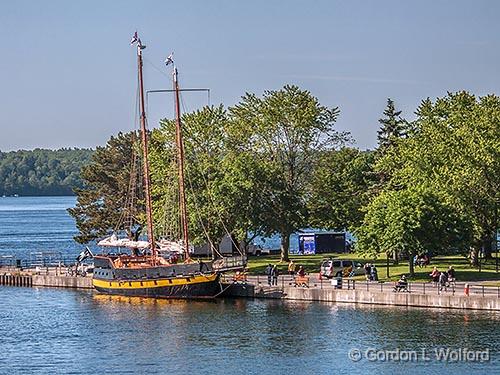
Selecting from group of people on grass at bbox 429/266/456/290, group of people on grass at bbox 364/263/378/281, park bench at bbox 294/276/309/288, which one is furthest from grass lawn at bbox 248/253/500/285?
Answer: park bench at bbox 294/276/309/288

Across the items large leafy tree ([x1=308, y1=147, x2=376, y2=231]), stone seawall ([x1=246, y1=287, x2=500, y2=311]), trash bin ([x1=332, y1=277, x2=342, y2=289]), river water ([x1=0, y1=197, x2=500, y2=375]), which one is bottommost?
river water ([x1=0, y1=197, x2=500, y2=375])

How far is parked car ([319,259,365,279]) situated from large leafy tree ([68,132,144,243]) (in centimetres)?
3335

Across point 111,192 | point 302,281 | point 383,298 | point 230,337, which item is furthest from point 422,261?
point 111,192

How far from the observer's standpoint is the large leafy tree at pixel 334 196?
116750 millimetres

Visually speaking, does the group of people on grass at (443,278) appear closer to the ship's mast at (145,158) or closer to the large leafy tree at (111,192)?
the ship's mast at (145,158)

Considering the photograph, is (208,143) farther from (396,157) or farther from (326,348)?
(326,348)

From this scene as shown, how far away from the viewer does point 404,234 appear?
9306 cm

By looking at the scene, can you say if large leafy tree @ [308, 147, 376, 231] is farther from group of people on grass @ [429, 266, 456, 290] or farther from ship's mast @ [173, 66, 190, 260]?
group of people on grass @ [429, 266, 456, 290]

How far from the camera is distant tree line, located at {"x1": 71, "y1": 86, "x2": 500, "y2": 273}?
95875 mm

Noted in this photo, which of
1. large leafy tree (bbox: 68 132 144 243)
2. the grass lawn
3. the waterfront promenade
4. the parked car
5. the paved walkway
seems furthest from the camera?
large leafy tree (bbox: 68 132 144 243)

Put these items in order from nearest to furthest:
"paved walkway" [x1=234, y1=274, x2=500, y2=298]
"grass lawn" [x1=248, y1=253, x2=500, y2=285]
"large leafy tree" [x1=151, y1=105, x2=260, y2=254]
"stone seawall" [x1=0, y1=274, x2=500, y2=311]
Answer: "stone seawall" [x1=0, y1=274, x2=500, y2=311]
"paved walkway" [x1=234, y1=274, x2=500, y2=298]
"grass lawn" [x1=248, y1=253, x2=500, y2=285]
"large leafy tree" [x1=151, y1=105, x2=260, y2=254]

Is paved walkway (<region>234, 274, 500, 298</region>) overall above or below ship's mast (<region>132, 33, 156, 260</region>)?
below

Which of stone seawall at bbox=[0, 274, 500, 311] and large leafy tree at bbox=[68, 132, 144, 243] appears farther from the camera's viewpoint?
large leafy tree at bbox=[68, 132, 144, 243]

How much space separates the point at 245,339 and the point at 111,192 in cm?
6215
